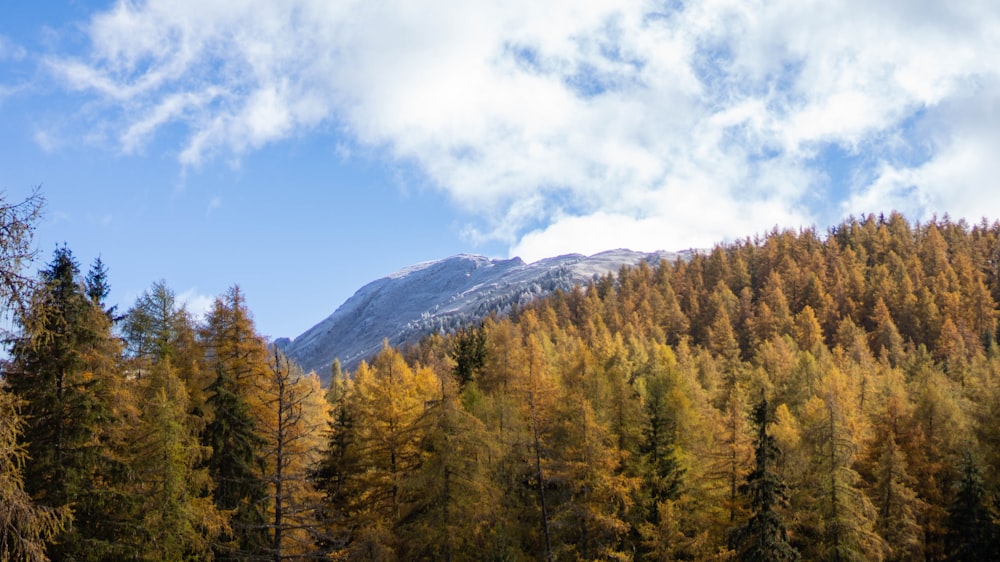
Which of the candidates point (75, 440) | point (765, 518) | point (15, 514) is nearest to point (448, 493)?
point (765, 518)

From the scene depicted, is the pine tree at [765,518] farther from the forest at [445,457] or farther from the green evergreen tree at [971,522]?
the green evergreen tree at [971,522]

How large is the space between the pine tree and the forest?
4.3 inches

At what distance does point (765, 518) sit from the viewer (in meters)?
32.2

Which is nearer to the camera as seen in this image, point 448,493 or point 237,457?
point 237,457

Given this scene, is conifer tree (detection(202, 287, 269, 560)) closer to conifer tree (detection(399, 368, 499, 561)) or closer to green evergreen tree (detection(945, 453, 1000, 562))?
conifer tree (detection(399, 368, 499, 561))

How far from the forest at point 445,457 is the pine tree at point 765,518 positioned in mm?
110

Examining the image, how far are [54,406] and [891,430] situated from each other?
5131cm

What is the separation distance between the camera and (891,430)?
48.2 meters

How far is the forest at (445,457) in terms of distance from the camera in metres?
20.4

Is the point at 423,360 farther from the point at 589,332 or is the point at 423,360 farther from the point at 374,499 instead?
the point at 374,499

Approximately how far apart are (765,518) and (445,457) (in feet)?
53.0

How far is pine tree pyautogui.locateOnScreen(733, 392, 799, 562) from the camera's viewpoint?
31734mm

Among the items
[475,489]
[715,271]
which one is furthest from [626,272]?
[475,489]

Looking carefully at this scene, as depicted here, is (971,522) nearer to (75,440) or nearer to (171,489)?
(171,489)
